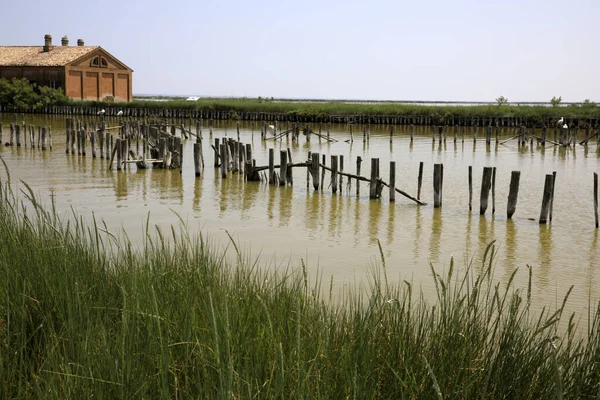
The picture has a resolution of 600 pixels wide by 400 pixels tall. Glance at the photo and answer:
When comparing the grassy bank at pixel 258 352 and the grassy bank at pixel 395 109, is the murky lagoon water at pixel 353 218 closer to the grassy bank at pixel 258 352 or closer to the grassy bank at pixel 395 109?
the grassy bank at pixel 258 352

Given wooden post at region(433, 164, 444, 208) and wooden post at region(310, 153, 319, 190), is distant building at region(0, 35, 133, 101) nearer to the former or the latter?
wooden post at region(310, 153, 319, 190)

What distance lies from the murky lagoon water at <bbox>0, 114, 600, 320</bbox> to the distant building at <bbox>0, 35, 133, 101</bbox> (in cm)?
3575

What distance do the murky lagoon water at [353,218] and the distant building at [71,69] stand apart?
35.8 metres

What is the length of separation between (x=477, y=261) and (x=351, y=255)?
1.94m

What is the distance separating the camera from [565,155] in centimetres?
3161

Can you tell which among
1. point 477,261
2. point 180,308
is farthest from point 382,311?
point 477,261

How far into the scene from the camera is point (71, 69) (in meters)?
59.7

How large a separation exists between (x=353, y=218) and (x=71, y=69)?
50.5m

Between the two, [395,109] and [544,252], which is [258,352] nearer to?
[544,252]

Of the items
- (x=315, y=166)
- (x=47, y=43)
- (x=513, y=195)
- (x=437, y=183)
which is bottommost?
(x=513, y=195)

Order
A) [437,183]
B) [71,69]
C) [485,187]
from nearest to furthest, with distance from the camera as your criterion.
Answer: [485,187] → [437,183] → [71,69]

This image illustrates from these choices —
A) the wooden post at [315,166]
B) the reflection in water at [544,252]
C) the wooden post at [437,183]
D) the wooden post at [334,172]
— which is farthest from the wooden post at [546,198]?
the wooden post at [315,166]

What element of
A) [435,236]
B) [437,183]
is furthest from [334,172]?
[435,236]

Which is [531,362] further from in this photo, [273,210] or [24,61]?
[24,61]
